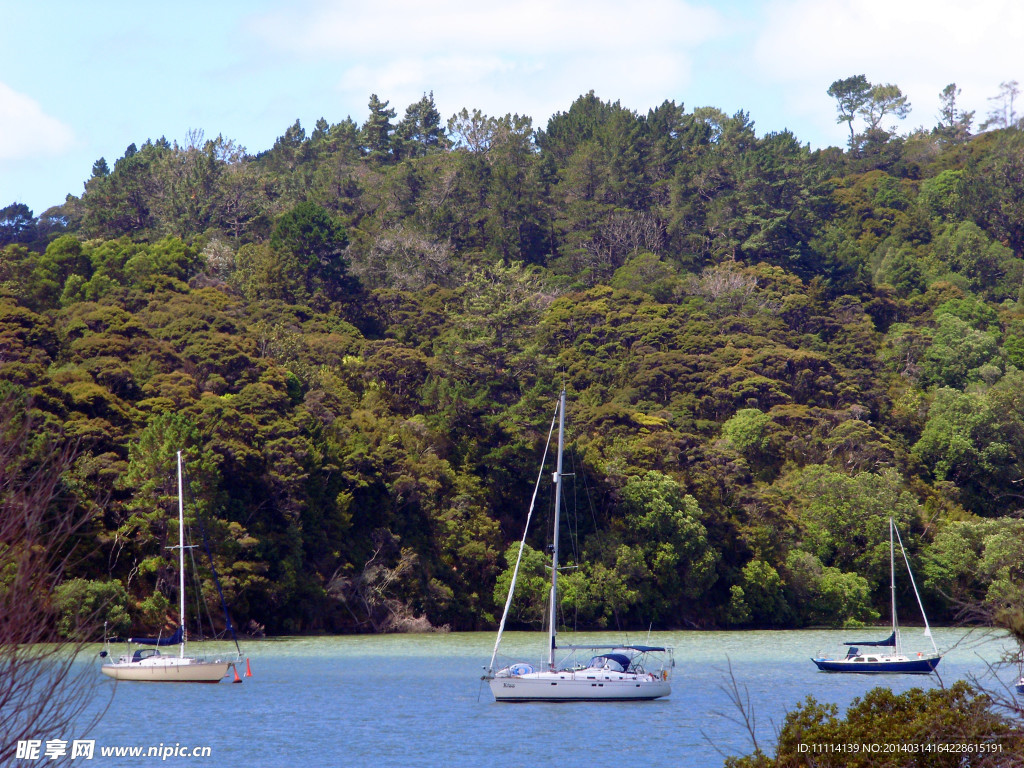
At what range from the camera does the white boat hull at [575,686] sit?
1225 inches

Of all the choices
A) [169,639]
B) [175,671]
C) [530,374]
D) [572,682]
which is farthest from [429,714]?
[530,374]

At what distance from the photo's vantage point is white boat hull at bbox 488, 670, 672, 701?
102 feet

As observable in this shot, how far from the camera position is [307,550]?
171 feet

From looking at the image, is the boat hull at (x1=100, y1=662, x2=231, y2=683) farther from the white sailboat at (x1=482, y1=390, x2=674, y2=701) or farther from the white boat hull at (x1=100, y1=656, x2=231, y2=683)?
the white sailboat at (x1=482, y1=390, x2=674, y2=701)

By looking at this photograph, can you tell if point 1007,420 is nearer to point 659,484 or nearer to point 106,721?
point 659,484

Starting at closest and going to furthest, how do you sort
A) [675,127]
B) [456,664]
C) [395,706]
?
[395,706] → [456,664] → [675,127]

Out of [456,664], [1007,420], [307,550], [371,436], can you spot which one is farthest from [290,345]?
[1007,420]

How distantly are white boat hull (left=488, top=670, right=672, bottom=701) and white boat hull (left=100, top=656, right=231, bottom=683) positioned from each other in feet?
30.9

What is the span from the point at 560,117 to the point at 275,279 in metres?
46.1

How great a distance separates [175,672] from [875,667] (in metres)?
23.4

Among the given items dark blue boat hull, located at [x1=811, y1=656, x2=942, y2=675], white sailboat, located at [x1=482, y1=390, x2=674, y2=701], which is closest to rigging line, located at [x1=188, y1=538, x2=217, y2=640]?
white sailboat, located at [x1=482, y1=390, x2=674, y2=701]

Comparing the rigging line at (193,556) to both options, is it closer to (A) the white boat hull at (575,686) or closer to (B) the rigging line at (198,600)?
(B) the rigging line at (198,600)

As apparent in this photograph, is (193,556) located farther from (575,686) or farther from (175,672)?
(575,686)

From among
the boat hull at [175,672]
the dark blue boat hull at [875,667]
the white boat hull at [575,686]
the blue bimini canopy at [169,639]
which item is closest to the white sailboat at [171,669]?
the boat hull at [175,672]
